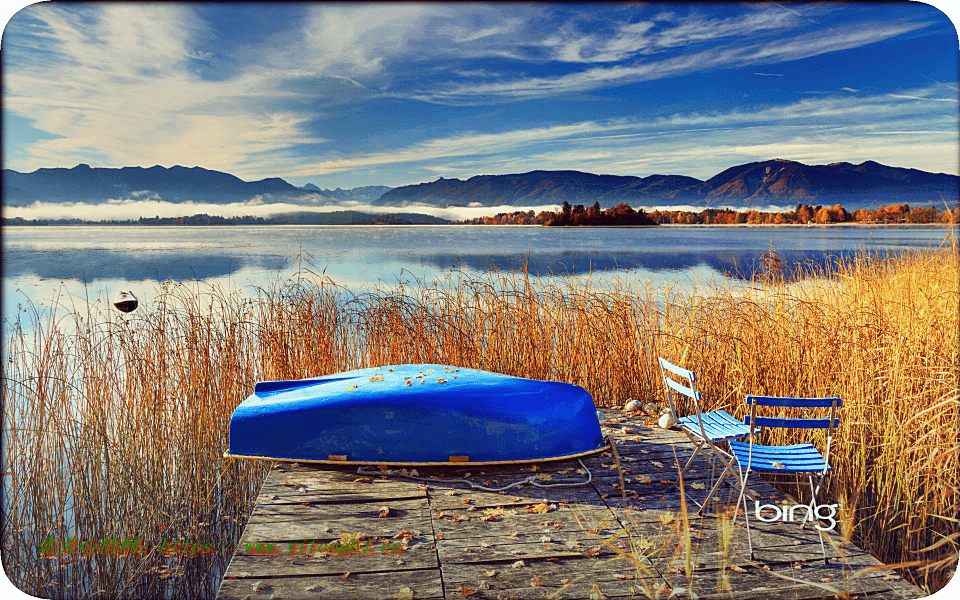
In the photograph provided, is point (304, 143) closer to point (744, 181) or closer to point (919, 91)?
point (919, 91)

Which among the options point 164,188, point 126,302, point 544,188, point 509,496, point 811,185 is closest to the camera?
point 509,496

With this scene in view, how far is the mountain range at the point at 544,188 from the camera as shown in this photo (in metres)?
9.09

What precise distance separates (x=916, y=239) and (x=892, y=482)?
3820mm

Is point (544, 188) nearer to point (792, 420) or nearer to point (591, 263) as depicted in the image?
point (591, 263)

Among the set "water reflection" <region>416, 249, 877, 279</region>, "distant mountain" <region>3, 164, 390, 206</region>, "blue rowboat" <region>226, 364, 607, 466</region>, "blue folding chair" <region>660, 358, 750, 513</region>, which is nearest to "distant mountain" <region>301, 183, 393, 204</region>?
"distant mountain" <region>3, 164, 390, 206</region>

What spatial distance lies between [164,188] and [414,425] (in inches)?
363

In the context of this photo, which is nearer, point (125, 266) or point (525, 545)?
point (525, 545)

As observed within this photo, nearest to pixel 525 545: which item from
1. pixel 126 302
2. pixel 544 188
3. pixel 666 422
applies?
pixel 666 422

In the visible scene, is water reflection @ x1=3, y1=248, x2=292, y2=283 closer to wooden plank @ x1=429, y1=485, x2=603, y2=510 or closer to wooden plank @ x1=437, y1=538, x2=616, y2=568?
wooden plank @ x1=429, y1=485, x2=603, y2=510

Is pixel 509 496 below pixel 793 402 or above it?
below

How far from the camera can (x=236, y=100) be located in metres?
7.44

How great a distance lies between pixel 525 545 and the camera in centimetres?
235

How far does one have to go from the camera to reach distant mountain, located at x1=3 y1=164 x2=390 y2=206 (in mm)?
6733

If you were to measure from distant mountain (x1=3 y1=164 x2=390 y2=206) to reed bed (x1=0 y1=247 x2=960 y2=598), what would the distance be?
2.00 m
